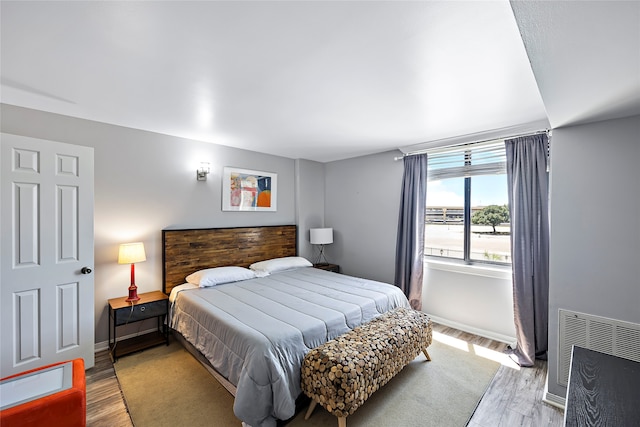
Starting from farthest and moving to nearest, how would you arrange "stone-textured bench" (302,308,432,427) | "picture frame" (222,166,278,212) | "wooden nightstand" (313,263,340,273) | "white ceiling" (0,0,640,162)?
1. "wooden nightstand" (313,263,340,273)
2. "picture frame" (222,166,278,212)
3. "stone-textured bench" (302,308,432,427)
4. "white ceiling" (0,0,640,162)

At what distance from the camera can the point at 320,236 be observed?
4.60 metres

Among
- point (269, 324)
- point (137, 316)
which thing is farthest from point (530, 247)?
point (137, 316)

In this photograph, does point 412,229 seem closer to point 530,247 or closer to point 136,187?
point 530,247

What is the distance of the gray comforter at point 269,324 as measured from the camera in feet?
5.69

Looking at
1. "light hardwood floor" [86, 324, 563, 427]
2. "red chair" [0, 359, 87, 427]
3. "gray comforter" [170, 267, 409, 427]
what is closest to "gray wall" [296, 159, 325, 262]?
"gray comforter" [170, 267, 409, 427]

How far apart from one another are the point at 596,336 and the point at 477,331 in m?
1.47

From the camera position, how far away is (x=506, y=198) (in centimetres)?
318

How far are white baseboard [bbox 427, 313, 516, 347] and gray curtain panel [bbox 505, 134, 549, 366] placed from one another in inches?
8.8

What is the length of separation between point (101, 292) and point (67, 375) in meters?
1.20


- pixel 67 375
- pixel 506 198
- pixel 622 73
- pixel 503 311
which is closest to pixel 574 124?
pixel 622 73

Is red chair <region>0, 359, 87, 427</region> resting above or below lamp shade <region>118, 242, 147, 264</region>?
below

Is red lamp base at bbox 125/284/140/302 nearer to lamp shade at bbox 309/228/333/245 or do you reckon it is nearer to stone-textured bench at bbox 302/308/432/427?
stone-textured bench at bbox 302/308/432/427

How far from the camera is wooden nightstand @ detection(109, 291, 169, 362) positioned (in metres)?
2.66

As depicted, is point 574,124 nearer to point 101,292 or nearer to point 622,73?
point 622,73
